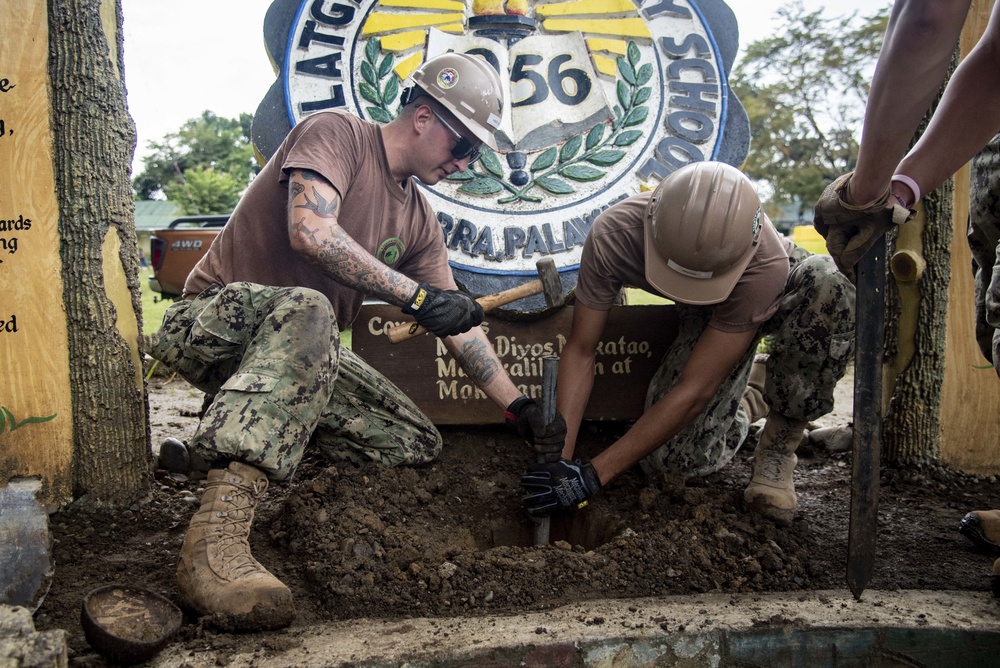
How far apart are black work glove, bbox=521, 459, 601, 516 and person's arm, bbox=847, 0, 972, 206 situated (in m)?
1.29

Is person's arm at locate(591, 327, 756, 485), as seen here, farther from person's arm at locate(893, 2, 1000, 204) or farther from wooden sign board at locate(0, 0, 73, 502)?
wooden sign board at locate(0, 0, 73, 502)

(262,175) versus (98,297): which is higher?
(262,175)

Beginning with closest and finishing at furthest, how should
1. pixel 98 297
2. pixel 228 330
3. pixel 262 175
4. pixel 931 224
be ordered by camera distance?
pixel 228 330, pixel 98 297, pixel 262 175, pixel 931 224

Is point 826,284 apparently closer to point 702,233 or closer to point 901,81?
point 702,233

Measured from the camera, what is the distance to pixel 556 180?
12.5 ft

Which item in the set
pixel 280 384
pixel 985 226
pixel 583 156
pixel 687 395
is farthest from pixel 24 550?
pixel 985 226

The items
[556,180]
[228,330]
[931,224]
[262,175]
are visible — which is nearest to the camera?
[228,330]

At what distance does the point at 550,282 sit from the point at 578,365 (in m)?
0.38

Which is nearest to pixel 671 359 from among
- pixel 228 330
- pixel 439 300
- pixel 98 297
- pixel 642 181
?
pixel 642 181

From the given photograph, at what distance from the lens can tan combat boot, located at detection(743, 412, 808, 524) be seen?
9.55 feet

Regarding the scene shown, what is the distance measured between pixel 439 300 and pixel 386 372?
86cm

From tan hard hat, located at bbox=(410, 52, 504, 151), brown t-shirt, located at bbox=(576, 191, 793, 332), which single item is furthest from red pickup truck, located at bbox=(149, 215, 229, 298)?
brown t-shirt, located at bbox=(576, 191, 793, 332)

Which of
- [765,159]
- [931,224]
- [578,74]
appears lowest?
[931,224]

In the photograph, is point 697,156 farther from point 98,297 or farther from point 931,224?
point 98,297
